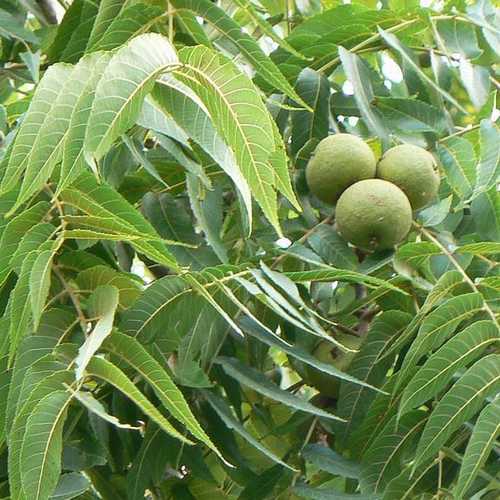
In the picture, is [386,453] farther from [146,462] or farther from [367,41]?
[367,41]

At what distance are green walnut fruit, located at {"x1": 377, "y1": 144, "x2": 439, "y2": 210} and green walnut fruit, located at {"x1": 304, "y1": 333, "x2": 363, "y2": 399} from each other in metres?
0.21

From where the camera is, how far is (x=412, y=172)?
151cm

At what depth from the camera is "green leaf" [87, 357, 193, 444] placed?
Answer: 3.19 ft

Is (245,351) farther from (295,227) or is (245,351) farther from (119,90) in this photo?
(119,90)

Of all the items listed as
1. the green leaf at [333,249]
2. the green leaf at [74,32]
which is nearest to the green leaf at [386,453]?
the green leaf at [333,249]

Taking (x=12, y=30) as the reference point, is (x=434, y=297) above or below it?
below

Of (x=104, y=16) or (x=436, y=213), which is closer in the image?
(x=104, y=16)

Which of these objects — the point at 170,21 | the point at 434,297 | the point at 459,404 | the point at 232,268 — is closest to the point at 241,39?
the point at 170,21

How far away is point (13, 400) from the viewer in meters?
1.12

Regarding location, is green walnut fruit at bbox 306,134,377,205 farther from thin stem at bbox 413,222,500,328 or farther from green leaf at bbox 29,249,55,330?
green leaf at bbox 29,249,55,330

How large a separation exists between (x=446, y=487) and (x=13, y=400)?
58 cm

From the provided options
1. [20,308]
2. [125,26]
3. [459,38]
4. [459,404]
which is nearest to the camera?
[20,308]

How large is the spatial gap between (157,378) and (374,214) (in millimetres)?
490

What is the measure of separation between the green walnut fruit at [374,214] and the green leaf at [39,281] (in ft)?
1.64
